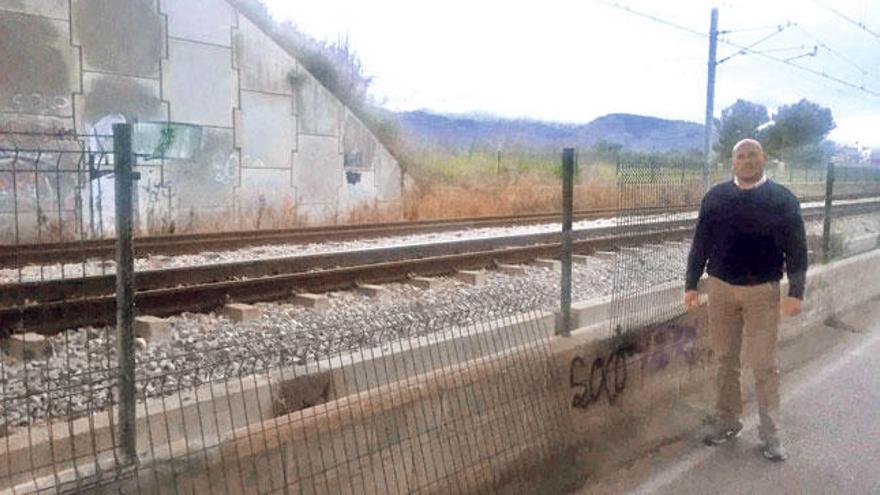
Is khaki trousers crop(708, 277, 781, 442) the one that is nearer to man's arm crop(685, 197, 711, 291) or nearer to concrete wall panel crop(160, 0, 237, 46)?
man's arm crop(685, 197, 711, 291)

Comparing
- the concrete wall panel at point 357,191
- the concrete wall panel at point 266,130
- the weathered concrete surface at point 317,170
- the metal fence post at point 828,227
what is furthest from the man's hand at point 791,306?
the concrete wall panel at point 357,191

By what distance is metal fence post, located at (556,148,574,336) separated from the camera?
216 inches

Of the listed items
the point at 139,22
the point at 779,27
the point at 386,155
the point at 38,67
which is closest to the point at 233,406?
the point at 38,67

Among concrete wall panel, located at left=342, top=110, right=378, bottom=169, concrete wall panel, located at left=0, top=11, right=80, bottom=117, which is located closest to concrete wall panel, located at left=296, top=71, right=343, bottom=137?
concrete wall panel, located at left=342, top=110, right=378, bottom=169

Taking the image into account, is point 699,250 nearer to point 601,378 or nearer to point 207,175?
point 601,378

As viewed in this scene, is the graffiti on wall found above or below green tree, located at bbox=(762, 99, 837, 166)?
below

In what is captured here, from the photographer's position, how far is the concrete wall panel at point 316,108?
773 inches

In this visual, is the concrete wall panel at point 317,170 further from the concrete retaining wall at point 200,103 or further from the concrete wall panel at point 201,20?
the concrete wall panel at point 201,20

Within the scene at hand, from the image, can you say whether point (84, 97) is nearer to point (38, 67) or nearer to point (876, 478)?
point (38, 67)

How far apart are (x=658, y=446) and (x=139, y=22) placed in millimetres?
14342

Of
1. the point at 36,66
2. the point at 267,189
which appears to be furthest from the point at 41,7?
the point at 267,189

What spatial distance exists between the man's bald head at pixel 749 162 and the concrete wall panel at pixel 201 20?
14238 mm

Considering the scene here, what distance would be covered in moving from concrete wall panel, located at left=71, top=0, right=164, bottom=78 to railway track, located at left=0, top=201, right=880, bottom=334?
26.6ft

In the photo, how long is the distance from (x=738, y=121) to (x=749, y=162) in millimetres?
42987
